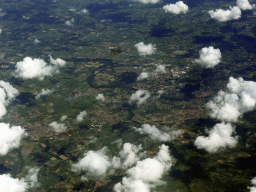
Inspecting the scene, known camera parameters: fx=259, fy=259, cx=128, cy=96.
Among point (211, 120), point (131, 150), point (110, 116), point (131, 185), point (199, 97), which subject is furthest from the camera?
point (199, 97)

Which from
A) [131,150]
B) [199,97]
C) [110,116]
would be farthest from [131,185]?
[199,97]

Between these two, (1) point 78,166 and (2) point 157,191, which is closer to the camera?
(2) point 157,191

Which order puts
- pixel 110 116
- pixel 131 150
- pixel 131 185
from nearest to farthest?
pixel 131 185, pixel 131 150, pixel 110 116

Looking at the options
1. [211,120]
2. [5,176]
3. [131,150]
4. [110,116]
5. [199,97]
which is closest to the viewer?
[5,176]

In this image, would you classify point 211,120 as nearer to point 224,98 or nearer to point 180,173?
point 224,98

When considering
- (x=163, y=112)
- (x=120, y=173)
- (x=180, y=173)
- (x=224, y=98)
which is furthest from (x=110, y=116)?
(x=224, y=98)

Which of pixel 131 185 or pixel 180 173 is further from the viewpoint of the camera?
pixel 180 173

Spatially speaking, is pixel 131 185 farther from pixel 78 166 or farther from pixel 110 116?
pixel 110 116

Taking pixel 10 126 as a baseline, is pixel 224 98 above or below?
above

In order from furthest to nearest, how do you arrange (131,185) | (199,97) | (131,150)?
(199,97)
(131,150)
(131,185)
